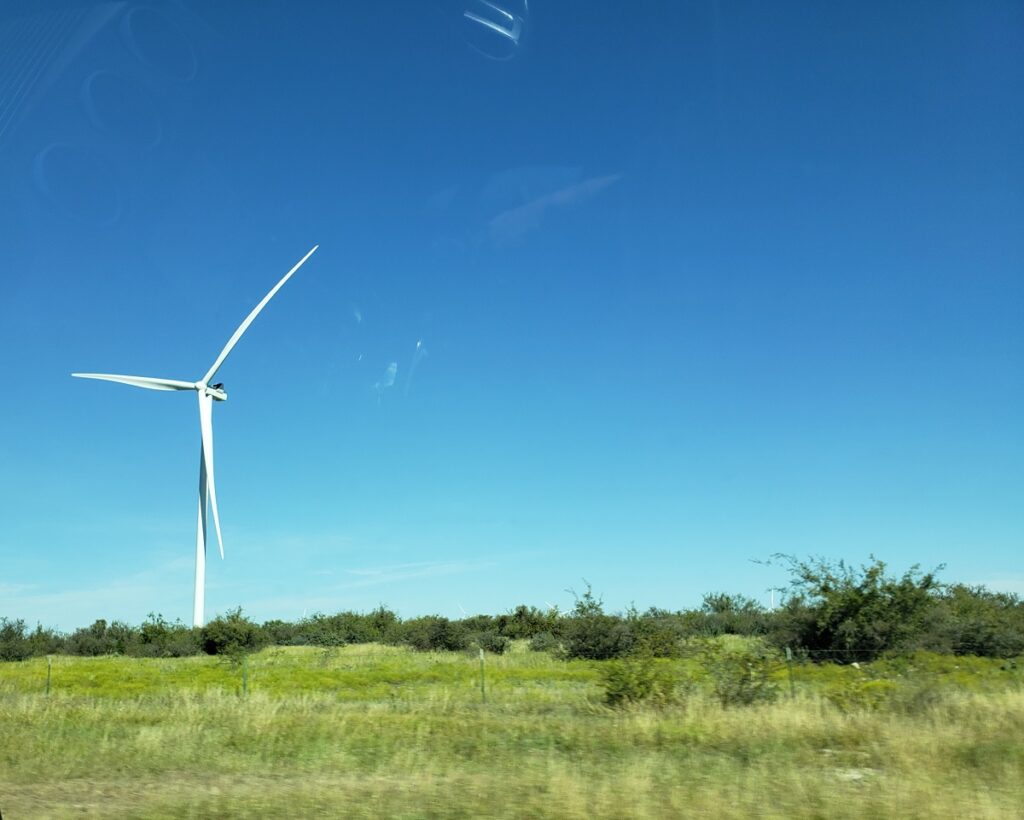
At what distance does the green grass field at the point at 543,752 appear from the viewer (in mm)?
10133

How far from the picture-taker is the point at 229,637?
50.8 m

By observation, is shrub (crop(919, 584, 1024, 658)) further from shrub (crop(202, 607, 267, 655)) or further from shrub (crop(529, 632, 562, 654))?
shrub (crop(202, 607, 267, 655))

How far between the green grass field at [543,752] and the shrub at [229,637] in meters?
25.0

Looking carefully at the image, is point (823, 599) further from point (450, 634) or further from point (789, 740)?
point (450, 634)

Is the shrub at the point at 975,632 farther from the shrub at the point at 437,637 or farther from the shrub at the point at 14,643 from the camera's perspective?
the shrub at the point at 14,643

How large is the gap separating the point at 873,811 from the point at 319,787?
634 centimetres

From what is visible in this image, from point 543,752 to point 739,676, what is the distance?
25.7 ft

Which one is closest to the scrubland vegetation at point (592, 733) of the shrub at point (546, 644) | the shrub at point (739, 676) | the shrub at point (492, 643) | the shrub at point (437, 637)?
the shrub at point (739, 676)

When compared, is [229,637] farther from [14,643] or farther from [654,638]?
[654,638]

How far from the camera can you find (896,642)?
3047 centimetres

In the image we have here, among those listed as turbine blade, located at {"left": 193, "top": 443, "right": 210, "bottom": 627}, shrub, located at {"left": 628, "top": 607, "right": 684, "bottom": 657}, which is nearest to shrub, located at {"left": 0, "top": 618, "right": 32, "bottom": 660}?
turbine blade, located at {"left": 193, "top": 443, "right": 210, "bottom": 627}

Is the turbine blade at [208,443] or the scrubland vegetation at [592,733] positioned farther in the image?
the turbine blade at [208,443]

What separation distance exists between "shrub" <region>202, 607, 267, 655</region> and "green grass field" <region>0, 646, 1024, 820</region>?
82.1 ft

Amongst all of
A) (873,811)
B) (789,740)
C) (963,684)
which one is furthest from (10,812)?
(963,684)
